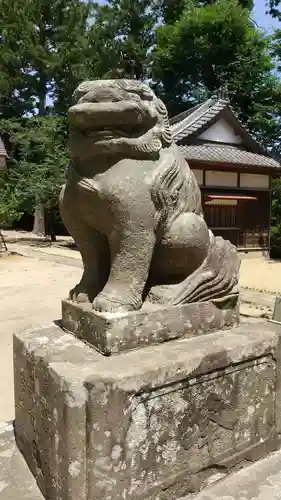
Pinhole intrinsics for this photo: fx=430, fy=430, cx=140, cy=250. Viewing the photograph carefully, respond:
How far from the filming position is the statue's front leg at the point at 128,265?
5.88 feet

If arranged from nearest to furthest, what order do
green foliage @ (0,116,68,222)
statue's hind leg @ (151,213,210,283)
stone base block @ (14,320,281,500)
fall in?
stone base block @ (14,320,281,500)
statue's hind leg @ (151,213,210,283)
green foliage @ (0,116,68,222)

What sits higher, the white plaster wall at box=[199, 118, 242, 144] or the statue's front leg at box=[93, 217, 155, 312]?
the white plaster wall at box=[199, 118, 242, 144]

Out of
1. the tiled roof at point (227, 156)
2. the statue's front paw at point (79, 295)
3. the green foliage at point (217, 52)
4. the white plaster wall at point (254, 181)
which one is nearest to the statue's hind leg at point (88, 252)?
the statue's front paw at point (79, 295)

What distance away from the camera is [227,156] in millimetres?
13352

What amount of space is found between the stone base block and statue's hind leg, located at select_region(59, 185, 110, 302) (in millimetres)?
234

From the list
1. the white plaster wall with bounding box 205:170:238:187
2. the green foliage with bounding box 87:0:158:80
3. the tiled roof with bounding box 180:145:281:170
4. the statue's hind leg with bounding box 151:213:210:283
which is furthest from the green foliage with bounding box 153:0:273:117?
the statue's hind leg with bounding box 151:213:210:283

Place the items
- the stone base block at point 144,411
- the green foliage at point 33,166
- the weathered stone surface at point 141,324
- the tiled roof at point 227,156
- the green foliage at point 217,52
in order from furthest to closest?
the green foliage at point 217,52 < the green foliage at point 33,166 < the tiled roof at point 227,156 < the weathered stone surface at point 141,324 < the stone base block at point 144,411

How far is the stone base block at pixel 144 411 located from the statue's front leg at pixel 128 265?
215mm

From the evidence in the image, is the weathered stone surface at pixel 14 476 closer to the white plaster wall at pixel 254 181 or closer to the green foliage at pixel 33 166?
the green foliage at pixel 33 166

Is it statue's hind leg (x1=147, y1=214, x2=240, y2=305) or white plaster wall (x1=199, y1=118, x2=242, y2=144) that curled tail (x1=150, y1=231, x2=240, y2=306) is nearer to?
statue's hind leg (x1=147, y1=214, x2=240, y2=305)

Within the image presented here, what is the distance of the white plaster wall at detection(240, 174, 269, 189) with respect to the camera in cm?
1395

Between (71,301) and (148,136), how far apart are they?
840 mm

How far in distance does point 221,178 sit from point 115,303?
12.2 meters

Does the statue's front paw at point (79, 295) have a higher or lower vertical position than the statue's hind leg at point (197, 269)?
lower
